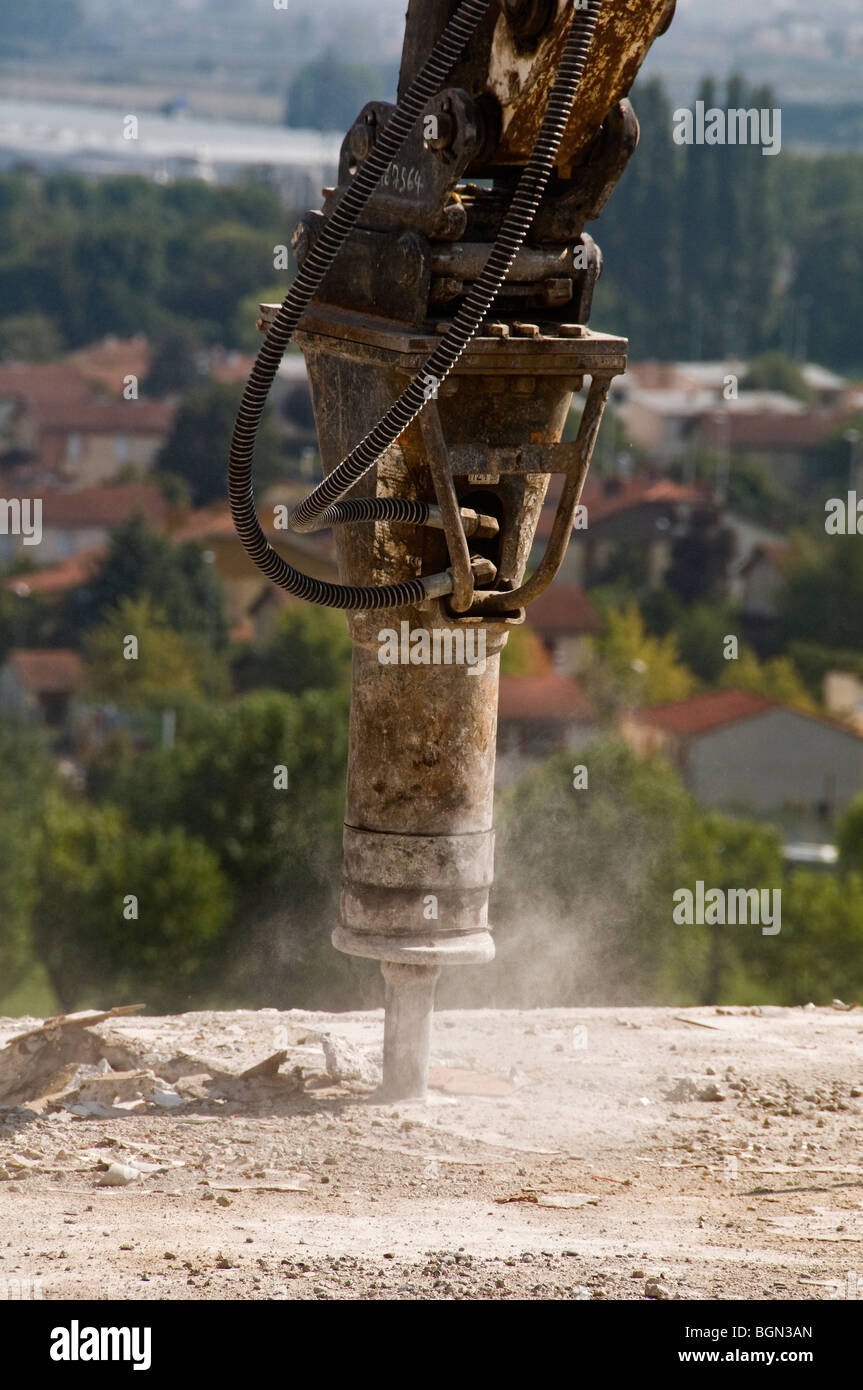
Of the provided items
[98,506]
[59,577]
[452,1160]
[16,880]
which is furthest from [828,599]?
[452,1160]

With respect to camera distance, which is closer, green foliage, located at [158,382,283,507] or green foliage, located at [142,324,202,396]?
green foliage, located at [158,382,283,507]

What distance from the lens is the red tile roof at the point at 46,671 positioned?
101 m

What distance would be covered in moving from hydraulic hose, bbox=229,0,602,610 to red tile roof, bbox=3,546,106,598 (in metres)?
94.7

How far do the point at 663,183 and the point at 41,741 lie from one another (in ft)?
288

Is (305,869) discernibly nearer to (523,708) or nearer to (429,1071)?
(429,1071)

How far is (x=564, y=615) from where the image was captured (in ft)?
350

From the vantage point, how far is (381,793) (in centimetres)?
1176

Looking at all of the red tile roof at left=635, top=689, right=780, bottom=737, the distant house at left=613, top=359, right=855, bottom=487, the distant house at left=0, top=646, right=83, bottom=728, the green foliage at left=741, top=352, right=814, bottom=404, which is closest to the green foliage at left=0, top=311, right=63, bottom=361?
the distant house at left=613, top=359, right=855, bottom=487

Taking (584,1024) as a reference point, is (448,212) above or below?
above

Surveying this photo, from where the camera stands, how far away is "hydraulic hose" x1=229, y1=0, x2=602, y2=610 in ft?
34.8

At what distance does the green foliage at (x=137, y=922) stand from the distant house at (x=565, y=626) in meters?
50.4

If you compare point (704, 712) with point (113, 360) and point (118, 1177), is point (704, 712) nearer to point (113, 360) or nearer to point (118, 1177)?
point (118, 1177)

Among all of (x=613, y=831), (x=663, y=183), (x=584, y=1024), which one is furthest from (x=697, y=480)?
(x=584, y=1024)

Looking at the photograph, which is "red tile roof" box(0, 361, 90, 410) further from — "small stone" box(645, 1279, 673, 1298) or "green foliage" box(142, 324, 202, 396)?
"small stone" box(645, 1279, 673, 1298)
